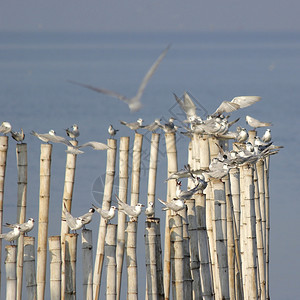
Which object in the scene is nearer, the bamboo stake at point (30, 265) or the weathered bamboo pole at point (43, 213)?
the bamboo stake at point (30, 265)

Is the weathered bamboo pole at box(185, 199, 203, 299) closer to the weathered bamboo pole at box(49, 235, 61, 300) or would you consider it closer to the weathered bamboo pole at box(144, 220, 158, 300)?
the weathered bamboo pole at box(144, 220, 158, 300)

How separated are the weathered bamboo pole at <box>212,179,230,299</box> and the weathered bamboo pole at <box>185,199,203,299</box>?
0.34 metres

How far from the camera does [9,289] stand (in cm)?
1538

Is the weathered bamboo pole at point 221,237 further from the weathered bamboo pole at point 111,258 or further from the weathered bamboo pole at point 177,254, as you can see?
the weathered bamboo pole at point 111,258

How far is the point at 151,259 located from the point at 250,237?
197 cm

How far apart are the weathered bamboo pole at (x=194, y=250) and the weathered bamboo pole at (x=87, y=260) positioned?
162 cm

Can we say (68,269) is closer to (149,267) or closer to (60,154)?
(149,267)

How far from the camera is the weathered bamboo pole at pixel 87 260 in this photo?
647 inches

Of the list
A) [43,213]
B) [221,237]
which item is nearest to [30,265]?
[43,213]

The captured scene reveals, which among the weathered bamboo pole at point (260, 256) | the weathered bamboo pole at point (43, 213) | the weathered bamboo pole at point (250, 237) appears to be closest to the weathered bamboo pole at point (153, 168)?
the weathered bamboo pole at point (260, 256)

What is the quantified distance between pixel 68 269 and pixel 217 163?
2943 millimetres

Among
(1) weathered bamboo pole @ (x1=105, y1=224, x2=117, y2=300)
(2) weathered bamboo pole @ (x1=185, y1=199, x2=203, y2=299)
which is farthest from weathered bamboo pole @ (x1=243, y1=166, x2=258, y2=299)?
(1) weathered bamboo pole @ (x1=105, y1=224, x2=117, y2=300)

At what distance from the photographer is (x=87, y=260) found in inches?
655

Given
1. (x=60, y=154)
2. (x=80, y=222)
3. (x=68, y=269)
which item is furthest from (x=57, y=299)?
(x=60, y=154)
